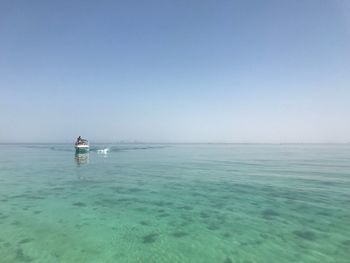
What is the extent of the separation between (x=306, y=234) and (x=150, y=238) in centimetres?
733

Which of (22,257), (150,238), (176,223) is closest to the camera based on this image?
(22,257)

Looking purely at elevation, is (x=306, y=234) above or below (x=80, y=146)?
below

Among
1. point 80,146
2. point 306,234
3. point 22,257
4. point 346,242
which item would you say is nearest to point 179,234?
point 306,234

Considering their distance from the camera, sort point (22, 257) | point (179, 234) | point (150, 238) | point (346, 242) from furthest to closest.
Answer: point (179, 234)
point (150, 238)
point (346, 242)
point (22, 257)

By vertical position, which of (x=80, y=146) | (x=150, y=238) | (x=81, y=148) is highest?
(x=80, y=146)

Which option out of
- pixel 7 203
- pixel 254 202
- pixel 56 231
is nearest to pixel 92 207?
pixel 56 231

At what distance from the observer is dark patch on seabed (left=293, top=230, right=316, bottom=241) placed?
12.8m

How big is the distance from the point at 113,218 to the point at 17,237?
16.2 ft

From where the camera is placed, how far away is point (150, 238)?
13016 millimetres

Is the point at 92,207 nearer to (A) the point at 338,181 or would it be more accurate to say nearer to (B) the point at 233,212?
(B) the point at 233,212

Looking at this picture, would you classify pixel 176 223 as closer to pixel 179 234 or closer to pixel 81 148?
pixel 179 234

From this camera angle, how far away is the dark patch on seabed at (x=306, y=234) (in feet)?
42.0

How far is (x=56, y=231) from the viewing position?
13734 millimetres

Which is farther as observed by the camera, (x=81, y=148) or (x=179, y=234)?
(x=81, y=148)
